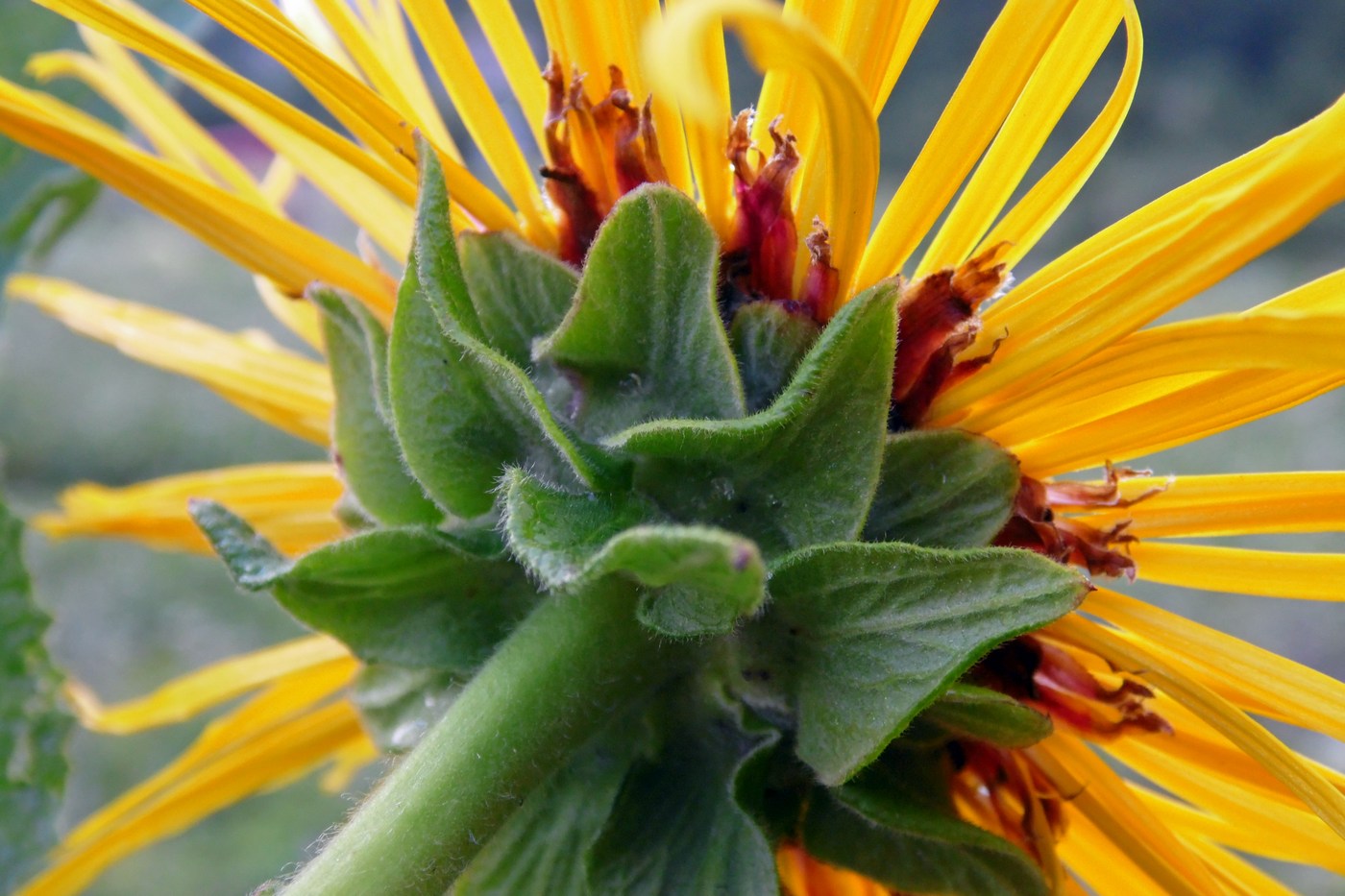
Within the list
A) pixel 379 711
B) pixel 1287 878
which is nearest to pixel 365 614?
pixel 379 711

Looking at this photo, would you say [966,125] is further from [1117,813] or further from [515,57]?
[1117,813]

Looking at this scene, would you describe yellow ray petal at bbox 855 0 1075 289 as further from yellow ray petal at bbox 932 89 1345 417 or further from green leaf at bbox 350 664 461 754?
green leaf at bbox 350 664 461 754

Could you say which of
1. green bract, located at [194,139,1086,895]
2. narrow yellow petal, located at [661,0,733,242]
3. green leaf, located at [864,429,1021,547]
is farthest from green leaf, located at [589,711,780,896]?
narrow yellow petal, located at [661,0,733,242]

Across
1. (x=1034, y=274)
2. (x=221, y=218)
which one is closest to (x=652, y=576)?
(x=1034, y=274)

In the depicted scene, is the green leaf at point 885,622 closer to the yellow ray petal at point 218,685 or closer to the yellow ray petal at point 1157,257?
the yellow ray petal at point 1157,257

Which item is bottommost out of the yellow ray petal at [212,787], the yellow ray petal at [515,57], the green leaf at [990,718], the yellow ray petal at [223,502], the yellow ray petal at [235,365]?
the yellow ray petal at [212,787]

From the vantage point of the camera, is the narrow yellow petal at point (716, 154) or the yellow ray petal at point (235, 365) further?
the yellow ray petal at point (235, 365)

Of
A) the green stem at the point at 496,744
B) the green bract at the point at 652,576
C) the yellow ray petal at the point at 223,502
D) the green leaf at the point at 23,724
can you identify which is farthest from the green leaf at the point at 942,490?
the green leaf at the point at 23,724
